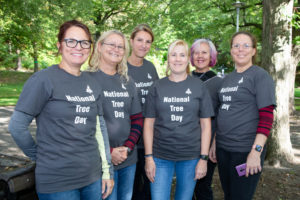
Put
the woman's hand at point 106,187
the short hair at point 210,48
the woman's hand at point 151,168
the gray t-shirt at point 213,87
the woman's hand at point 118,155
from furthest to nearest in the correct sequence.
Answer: the short hair at point 210,48
the gray t-shirt at point 213,87
the woman's hand at point 151,168
the woman's hand at point 118,155
the woman's hand at point 106,187

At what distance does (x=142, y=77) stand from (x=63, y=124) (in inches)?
61.2

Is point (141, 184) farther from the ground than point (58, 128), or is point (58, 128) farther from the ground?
point (58, 128)

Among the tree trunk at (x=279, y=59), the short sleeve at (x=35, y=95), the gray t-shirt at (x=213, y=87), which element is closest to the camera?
the short sleeve at (x=35, y=95)

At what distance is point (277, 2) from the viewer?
509 cm

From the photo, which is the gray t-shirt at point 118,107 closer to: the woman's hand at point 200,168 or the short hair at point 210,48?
the woman's hand at point 200,168

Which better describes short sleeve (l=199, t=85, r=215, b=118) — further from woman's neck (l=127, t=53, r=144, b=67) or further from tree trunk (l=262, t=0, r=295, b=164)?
tree trunk (l=262, t=0, r=295, b=164)

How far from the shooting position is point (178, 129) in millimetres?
2748

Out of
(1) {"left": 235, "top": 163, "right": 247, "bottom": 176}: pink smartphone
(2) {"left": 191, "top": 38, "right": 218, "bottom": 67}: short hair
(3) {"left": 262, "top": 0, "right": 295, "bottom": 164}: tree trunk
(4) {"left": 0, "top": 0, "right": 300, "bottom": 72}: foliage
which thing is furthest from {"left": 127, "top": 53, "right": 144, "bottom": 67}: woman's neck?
(4) {"left": 0, "top": 0, "right": 300, "bottom": 72}: foliage

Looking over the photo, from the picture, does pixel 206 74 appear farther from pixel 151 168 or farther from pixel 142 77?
pixel 151 168

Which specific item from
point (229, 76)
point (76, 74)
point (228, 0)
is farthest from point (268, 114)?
point (228, 0)

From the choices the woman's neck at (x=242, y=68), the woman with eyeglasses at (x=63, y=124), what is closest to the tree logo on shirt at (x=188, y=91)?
the woman's neck at (x=242, y=68)

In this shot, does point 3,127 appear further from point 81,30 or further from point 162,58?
point 162,58

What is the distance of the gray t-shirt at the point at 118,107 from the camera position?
2619 millimetres

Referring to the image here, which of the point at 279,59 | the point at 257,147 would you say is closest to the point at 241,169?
the point at 257,147
